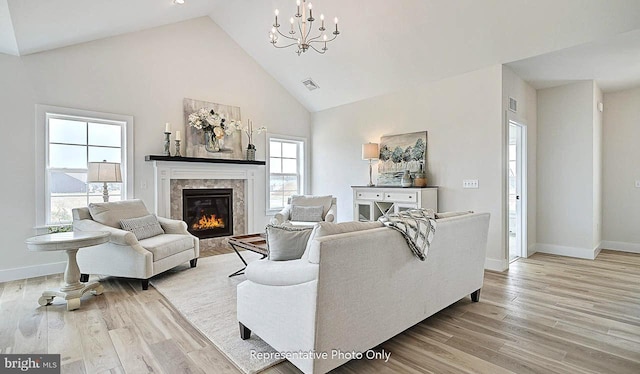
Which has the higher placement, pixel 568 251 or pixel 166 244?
pixel 166 244

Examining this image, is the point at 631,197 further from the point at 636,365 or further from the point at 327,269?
the point at 327,269

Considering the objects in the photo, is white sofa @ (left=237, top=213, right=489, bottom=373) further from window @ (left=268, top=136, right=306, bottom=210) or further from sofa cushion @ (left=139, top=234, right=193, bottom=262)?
window @ (left=268, top=136, right=306, bottom=210)

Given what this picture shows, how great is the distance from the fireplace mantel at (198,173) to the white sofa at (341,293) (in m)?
3.29

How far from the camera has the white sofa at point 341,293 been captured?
5.59ft

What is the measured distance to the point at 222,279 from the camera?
12.3 feet

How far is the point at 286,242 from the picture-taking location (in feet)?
7.24

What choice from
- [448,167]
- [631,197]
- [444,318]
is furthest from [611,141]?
[444,318]

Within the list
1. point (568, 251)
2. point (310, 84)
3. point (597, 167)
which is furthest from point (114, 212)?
point (597, 167)

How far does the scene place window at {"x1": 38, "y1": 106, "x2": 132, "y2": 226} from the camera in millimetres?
4086

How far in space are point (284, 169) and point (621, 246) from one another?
5915 millimetres

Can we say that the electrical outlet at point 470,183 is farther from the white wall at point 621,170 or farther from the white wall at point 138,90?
the white wall at point 138,90

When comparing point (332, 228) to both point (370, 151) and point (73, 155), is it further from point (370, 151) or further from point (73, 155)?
point (73, 155)

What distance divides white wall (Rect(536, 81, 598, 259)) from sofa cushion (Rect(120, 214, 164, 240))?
19.0 ft

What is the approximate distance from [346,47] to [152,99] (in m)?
3.03
